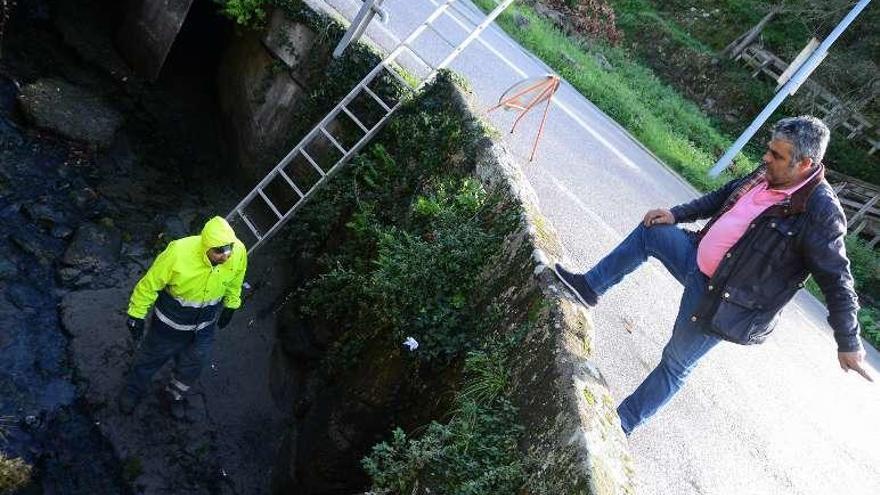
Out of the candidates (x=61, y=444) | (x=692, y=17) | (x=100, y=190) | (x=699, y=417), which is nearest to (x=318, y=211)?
(x=100, y=190)

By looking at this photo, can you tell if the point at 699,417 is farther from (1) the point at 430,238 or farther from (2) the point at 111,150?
(2) the point at 111,150

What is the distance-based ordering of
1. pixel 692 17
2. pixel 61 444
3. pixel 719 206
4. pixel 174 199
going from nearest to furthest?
pixel 719 206 → pixel 61 444 → pixel 174 199 → pixel 692 17

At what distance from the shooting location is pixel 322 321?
7359 mm

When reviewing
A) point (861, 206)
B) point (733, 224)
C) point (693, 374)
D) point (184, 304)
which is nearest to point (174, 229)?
point (184, 304)

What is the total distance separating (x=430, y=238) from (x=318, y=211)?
241cm

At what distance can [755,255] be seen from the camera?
393 cm

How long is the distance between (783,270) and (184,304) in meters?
4.78

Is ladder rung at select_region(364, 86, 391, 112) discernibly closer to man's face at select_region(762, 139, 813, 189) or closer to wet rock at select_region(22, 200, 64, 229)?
wet rock at select_region(22, 200, 64, 229)

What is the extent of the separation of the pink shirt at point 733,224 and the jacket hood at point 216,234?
147 inches

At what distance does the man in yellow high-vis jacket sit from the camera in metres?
5.59

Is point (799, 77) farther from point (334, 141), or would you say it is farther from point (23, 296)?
point (23, 296)

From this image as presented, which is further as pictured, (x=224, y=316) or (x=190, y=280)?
(x=224, y=316)

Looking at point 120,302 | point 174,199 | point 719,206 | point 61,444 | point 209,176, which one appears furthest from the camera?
point 209,176

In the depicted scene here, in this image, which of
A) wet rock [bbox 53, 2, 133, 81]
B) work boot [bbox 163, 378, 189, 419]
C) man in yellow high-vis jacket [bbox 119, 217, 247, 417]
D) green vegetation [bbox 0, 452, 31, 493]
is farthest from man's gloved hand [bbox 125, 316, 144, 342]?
wet rock [bbox 53, 2, 133, 81]
